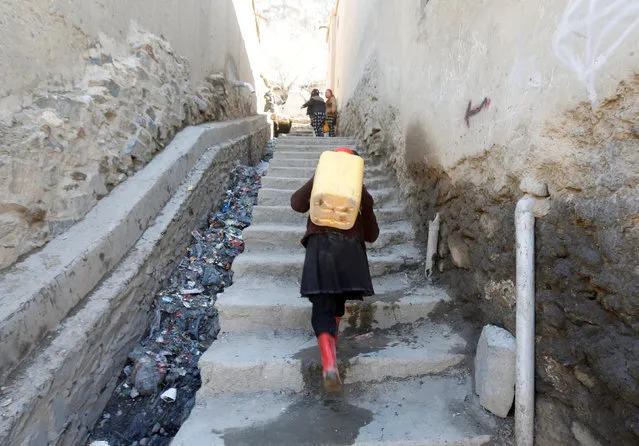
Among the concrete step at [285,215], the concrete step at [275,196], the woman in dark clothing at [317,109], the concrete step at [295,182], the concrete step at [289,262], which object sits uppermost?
the woman in dark clothing at [317,109]

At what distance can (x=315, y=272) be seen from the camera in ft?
7.42

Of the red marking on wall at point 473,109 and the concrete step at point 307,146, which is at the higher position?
the red marking on wall at point 473,109

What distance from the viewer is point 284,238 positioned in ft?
11.8

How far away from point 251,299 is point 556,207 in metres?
1.99

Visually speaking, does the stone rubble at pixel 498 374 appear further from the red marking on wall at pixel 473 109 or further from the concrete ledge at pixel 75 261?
the concrete ledge at pixel 75 261

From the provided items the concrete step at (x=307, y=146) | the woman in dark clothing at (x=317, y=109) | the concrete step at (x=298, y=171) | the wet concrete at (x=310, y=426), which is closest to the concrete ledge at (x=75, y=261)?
the wet concrete at (x=310, y=426)

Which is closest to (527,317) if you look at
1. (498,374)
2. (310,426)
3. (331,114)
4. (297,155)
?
(498,374)

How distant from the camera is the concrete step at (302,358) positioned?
2.31 m

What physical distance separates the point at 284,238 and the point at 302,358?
4.61 feet

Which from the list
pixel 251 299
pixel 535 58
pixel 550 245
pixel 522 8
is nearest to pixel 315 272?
pixel 251 299

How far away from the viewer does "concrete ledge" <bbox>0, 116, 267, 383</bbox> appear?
1808 mm

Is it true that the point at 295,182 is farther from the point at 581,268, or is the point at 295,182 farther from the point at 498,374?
the point at 581,268

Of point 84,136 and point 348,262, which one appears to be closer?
point 348,262

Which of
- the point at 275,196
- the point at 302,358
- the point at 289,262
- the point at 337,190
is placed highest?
the point at 337,190
